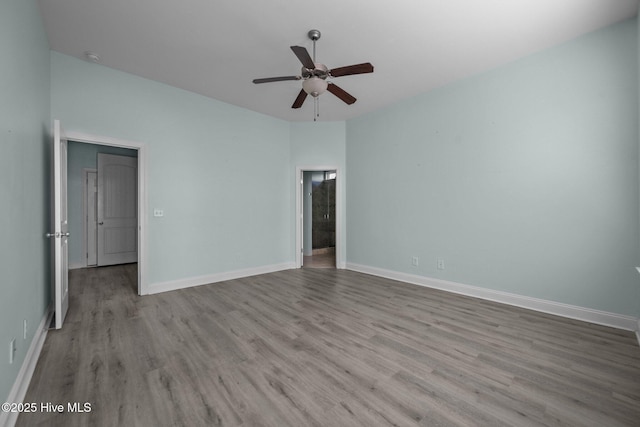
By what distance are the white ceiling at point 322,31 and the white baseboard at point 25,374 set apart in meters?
2.90

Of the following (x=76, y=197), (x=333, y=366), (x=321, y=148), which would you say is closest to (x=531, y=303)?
(x=333, y=366)

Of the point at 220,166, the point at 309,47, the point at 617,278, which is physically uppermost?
the point at 309,47

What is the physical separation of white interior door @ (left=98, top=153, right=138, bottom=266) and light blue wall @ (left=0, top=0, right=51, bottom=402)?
133 inches

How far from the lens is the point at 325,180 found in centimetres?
648

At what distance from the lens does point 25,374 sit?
5.92ft

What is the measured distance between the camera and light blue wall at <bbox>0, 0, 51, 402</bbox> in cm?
156

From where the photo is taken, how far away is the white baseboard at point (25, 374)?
1445mm

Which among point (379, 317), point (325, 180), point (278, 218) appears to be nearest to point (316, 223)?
point (325, 180)

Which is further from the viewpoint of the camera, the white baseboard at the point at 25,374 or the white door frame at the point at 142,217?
the white door frame at the point at 142,217

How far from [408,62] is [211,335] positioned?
3.75 meters

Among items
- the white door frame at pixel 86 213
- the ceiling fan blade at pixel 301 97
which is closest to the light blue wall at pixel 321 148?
the ceiling fan blade at pixel 301 97

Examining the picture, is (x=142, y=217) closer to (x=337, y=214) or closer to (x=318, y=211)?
(x=337, y=214)

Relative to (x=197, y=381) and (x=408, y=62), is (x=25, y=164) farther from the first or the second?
(x=408, y=62)

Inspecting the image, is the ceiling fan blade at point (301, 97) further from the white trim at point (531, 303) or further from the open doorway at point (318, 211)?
the white trim at point (531, 303)
